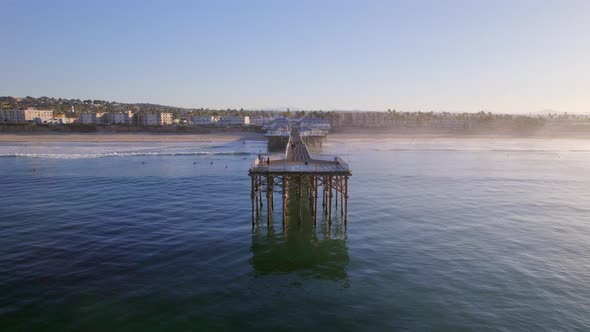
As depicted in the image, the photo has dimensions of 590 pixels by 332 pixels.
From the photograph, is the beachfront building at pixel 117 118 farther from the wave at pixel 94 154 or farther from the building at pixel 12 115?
the wave at pixel 94 154

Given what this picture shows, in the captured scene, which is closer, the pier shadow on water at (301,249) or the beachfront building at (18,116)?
the pier shadow on water at (301,249)

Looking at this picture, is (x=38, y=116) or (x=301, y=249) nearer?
(x=301, y=249)

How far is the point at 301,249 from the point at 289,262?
210 cm

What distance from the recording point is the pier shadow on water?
21219 millimetres

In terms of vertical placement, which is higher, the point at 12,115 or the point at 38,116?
the point at 12,115

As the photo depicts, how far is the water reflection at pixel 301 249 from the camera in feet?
69.9

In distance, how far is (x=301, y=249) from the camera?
24.4 meters

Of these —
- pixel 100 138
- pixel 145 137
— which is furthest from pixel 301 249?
pixel 145 137

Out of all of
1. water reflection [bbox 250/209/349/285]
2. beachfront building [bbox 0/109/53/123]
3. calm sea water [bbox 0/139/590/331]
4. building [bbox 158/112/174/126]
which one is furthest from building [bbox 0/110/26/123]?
water reflection [bbox 250/209/349/285]

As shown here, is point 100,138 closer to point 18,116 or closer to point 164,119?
point 164,119

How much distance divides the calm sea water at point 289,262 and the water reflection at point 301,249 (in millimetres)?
134

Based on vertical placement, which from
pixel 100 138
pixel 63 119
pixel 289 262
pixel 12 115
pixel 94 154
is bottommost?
pixel 289 262

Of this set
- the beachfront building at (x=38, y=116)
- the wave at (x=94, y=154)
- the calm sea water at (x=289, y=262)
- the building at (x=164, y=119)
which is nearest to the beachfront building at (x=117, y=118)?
the building at (x=164, y=119)

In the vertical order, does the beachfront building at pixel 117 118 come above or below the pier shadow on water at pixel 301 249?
above
